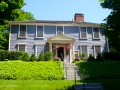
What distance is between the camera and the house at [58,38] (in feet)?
116

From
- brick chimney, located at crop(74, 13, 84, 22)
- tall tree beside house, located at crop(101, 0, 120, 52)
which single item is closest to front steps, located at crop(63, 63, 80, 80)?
tall tree beside house, located at crop(101, 0, 120, 52)

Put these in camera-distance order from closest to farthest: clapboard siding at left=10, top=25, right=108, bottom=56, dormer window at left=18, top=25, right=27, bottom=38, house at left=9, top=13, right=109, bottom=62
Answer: house at left=9, top=13, right=109, bottom=62 → clapboard siding at left=10, top=25, right=108, bottom=56 → dormer window at left=18, top=25, right=27, bottom=38

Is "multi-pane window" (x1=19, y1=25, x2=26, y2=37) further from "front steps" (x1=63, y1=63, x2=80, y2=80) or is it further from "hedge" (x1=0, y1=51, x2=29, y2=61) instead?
"front steps" (x1=63, y1=63, x2=80, y2=80)

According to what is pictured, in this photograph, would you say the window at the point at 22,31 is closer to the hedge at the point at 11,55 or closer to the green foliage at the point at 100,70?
the hedge at the point at 11,55

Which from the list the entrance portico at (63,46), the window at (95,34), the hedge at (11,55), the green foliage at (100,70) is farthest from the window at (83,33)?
the green foliage at (100,70)

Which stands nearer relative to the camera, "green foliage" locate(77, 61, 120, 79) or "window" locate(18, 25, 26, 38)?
"green foliage" locate(77, 61, 120, 79)

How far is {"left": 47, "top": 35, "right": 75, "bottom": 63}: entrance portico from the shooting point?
115ft

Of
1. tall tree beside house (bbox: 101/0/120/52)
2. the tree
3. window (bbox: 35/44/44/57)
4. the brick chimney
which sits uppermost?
the brick chimney

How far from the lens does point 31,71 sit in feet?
76.0

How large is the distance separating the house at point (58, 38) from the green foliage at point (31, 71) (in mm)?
9728

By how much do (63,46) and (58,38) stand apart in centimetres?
136

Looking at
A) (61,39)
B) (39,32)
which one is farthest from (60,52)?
(39,32)

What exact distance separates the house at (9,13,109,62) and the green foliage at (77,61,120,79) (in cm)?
918

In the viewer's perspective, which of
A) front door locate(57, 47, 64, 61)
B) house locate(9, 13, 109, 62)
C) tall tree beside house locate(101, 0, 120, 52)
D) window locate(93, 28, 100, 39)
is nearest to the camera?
tall tree beside house locate(101, 0, 120, 52)
